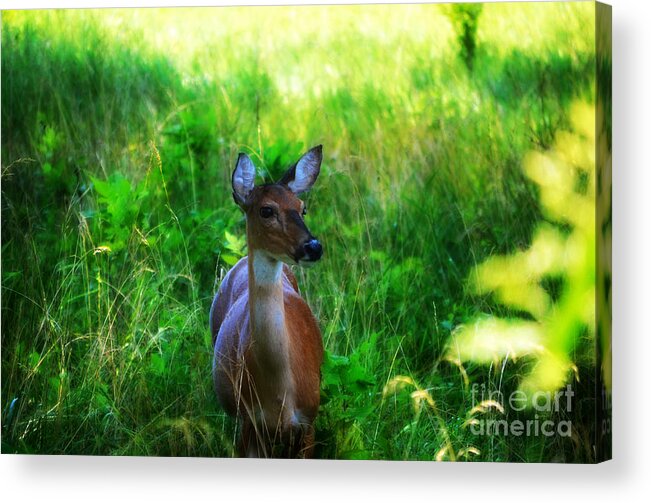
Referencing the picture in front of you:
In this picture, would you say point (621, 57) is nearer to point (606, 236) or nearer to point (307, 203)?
point (606, 236)

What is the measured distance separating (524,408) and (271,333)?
50.3 inches

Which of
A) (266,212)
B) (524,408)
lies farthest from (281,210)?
(524,408)

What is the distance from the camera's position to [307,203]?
8438 millimetres

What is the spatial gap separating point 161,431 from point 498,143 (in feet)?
7.32

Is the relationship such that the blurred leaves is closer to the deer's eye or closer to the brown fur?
the brown fur

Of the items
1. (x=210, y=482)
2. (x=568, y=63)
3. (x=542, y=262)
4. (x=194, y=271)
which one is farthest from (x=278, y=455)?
(x=568, y=63)

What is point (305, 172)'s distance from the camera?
833cm

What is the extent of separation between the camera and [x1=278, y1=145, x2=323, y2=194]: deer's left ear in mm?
8250

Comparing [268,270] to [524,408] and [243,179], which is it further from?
[524,408]

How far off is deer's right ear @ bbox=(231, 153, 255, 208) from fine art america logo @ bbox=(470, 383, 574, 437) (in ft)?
4.79

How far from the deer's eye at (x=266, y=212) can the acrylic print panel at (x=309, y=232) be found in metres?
0.05

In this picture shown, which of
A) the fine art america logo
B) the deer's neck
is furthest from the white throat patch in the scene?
the fine art america logo

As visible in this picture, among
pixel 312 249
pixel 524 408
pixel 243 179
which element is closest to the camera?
pixel 312 249

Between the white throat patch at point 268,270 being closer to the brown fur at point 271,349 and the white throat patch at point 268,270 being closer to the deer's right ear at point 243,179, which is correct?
the brown fur at point 271,349
